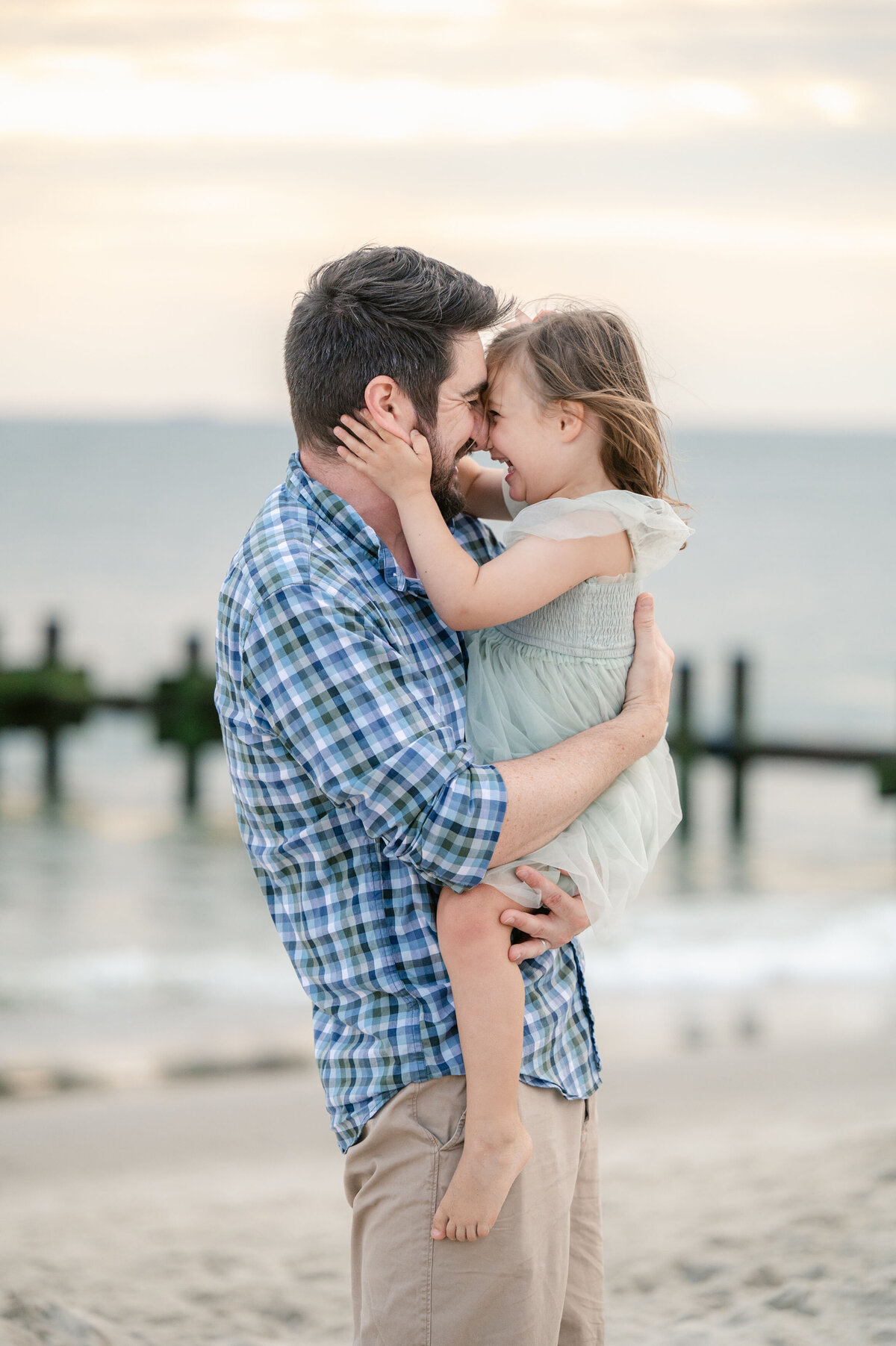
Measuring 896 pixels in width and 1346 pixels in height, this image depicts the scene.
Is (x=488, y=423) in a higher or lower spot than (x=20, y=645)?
higher

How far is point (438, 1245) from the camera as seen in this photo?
1857 millimetres

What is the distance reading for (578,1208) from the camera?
215 centimetres

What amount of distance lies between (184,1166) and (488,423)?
143 inches

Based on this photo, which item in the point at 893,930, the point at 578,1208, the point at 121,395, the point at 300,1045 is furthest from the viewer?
the point at 121,395

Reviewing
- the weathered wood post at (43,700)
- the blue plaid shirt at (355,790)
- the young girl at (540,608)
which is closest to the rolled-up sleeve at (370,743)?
the blue plaid shirt at (355,790)

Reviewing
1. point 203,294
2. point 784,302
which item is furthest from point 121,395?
point 784,302

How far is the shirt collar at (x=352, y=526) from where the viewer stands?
194 centimetres

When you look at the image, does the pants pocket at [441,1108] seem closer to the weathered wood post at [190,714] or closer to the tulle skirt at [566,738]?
the tulle skirt at [566,738]

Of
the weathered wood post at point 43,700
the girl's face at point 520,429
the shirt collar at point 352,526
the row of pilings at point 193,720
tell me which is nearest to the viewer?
the shirt collar at point 352,526

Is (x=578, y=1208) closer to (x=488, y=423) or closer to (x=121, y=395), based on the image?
(x=488, y=423)

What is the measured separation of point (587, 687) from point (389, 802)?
0.52m

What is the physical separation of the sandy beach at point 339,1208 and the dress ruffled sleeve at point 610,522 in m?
2.42

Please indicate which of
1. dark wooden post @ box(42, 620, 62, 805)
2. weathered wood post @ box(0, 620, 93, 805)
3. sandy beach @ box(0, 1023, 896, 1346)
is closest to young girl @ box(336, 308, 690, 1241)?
sandy beach @ box(0, 1023, 896, 1346)

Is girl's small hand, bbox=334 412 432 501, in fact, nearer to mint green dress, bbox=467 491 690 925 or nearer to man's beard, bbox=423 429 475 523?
man's beard, bbox=423 429 475 523
